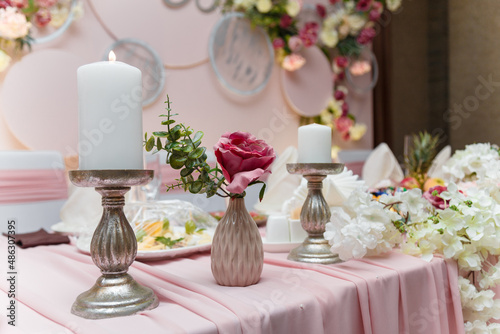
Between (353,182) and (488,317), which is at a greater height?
(353,182)

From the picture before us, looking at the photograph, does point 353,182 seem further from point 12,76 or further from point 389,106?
point 389,106

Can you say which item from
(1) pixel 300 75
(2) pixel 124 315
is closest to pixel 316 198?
(2) pixel 124 315

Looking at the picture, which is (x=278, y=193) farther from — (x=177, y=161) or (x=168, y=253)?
(x=177, y=161)

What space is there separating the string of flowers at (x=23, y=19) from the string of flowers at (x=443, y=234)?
2230 millimetres

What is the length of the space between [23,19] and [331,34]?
8.14 ft

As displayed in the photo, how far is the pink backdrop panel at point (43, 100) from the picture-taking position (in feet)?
7.98

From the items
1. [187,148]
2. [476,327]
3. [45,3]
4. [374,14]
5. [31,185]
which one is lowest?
[476,327]

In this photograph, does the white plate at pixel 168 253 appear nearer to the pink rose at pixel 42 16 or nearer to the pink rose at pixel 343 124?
the pink rose at pixel 42 16

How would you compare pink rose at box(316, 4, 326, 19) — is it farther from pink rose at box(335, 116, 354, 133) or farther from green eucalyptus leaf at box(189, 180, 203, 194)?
green eucalyptus leaf at box(189, 180, 203, 194)

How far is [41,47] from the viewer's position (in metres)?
2.54

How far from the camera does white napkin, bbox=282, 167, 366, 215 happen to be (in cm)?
101

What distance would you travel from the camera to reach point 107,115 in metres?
0.61

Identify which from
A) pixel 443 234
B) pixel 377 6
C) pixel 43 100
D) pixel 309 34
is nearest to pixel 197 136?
pixel 443 234

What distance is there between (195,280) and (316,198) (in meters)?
0.31
